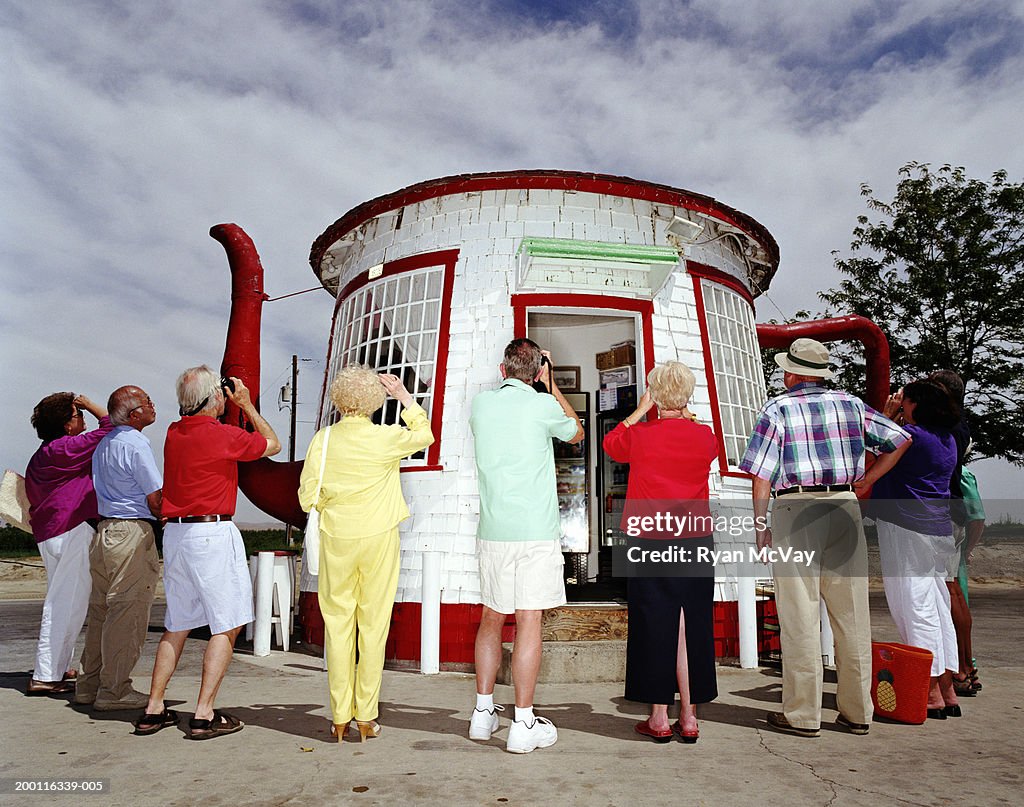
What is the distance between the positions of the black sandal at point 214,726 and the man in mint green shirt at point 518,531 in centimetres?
131

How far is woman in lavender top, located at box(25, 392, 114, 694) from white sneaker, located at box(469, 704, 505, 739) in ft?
9.87

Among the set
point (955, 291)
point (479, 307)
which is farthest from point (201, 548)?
point (955, 291)

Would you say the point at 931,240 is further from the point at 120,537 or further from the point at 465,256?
the point at 120,537

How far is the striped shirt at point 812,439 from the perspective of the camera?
4066 mm

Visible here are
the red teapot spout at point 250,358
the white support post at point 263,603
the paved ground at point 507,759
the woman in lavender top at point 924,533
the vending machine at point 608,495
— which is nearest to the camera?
the paved ground at point 507,759

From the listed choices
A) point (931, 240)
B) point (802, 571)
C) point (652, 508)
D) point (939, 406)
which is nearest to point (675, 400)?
point (652, 508)

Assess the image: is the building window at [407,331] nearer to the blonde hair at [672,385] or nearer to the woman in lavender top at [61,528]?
the woman in lavender top at [61,528]

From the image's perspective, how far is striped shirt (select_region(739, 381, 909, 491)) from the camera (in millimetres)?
4066

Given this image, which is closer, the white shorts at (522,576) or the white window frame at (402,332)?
the white shorts at (522,576)

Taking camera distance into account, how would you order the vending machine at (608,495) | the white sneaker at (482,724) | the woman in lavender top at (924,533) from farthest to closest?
1. the vending machine at (608,495)
2. the woman in lavender top at (924,533)
3. the white sneaker at (482,724)

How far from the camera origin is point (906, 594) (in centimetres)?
447

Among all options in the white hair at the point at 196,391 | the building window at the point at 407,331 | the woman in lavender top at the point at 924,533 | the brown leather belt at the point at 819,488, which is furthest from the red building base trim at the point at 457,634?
the white hair at the point at 196,391

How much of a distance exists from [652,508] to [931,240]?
58.6 feet

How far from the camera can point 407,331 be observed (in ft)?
23.7
